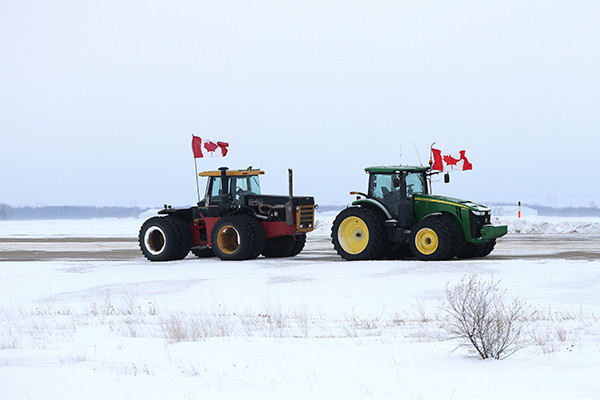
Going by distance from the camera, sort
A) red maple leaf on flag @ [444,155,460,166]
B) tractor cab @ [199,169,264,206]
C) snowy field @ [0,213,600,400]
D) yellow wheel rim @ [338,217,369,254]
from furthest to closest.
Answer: red maple leaf on flag @ [444,155,460,166] → tractor cab @ [199,169,264,206] → yellow wheel rim @ [338,217,369,254] → snowy field @ [0,213,600,400]

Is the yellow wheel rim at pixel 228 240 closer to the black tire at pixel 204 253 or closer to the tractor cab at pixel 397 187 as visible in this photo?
the black tire at pixel 204 253

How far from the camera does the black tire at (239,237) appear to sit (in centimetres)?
2028

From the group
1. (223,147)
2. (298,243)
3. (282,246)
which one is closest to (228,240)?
(282,246)

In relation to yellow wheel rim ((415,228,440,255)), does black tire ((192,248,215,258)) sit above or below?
below

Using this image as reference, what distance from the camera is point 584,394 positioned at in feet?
21.2

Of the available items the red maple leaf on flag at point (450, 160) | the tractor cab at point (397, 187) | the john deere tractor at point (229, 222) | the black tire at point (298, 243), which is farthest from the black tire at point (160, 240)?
the red maple leaf on flag at point (450, 160)

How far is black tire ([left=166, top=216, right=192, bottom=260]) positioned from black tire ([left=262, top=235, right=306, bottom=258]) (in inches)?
85.4

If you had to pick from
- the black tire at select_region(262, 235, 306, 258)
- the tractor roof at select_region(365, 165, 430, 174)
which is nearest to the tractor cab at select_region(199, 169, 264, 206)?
the black tire at select_region(262, 235, 306, 258)

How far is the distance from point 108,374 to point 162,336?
91.6 inches

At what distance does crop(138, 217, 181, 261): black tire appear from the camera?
21172 millimetres

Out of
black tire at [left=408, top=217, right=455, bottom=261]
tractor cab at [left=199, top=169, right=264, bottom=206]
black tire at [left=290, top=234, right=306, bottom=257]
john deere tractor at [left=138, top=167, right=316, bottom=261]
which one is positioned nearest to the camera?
black tire at [left=408, top=217, right=455, bottom=261]

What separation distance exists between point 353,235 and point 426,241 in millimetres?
1862

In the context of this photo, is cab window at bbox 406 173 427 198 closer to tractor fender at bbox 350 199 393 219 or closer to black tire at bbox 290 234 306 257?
tractor fender at bbox 350 199 393 219

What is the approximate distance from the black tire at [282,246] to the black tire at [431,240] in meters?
3.89
